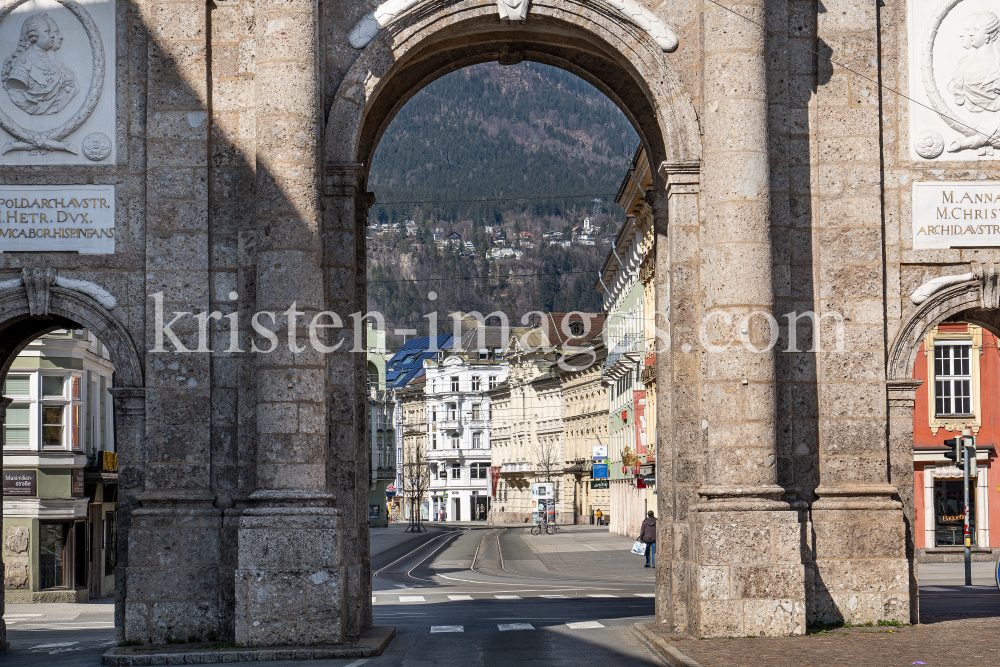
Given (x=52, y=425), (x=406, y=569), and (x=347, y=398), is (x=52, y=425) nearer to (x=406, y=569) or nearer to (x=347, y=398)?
(x=406, y=569)

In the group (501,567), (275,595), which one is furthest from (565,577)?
(275,595)

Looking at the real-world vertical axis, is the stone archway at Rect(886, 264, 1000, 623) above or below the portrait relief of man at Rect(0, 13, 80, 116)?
below

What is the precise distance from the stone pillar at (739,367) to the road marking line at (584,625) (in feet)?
11.1

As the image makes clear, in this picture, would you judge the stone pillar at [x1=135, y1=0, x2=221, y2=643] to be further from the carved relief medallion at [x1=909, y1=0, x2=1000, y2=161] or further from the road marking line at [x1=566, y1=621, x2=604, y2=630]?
the carved relief medallion at [x1=909, y1=0, x2=1000, y2=161]

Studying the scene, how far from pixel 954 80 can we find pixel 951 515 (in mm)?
28796

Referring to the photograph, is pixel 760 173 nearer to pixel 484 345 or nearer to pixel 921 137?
pixel 921 137

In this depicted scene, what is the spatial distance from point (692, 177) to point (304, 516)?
282 inches

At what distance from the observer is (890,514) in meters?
19.2

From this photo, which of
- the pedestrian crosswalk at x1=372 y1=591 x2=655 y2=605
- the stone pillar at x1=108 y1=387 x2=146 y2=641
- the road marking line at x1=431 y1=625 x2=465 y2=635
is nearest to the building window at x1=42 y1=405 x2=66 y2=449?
the pedestrian crosswalk at x1=372 y1=591 x2=655 y2=605

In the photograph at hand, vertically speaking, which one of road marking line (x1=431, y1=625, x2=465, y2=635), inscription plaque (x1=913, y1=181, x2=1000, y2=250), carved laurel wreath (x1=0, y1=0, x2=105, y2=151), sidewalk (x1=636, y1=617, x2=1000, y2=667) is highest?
carved laurel wreath (x1=0, y1=0, x2=105, y2=151)

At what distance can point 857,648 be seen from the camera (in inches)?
653

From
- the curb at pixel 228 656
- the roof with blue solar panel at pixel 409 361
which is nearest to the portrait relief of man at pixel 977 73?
the curb at pixel 228 656

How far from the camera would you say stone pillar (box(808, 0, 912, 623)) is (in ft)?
62.8

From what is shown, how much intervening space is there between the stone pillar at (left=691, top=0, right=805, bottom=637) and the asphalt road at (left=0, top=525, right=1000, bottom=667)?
164 centimetres
